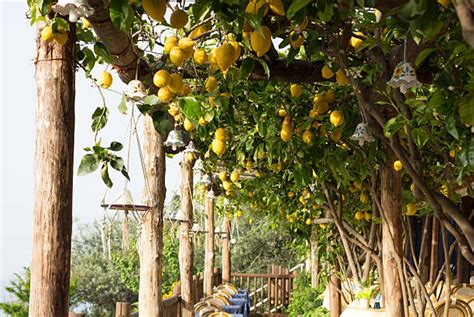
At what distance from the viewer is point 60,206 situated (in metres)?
1.91

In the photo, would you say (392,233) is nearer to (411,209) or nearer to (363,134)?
(411,209)

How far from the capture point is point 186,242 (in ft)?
24.5

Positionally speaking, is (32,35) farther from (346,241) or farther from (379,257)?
(346,241)

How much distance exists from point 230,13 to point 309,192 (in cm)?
440

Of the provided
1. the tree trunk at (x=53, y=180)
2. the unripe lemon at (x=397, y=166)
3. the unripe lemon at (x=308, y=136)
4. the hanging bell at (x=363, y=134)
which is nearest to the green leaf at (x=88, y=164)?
the tree trunk at (x=53, y=180)

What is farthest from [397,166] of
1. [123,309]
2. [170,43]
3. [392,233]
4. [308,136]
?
[123,309]

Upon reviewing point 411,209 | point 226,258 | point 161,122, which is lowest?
point 226,258

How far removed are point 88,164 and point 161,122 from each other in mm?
214

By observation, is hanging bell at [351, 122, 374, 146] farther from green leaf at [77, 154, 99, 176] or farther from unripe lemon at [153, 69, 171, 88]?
green leaf at [77, 154, 99, 176]

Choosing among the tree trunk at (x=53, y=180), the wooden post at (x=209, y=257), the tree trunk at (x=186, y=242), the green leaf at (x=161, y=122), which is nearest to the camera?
the green leaf at (x=161, y=122)

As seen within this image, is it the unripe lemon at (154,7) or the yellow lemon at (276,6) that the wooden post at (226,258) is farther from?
the unripe lemon at (154,7)

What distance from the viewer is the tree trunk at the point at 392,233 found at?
3.49 metres

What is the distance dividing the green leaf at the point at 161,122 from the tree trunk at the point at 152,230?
2881 mm

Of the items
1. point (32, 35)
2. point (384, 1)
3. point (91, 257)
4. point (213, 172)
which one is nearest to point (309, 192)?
point (213, 172)
